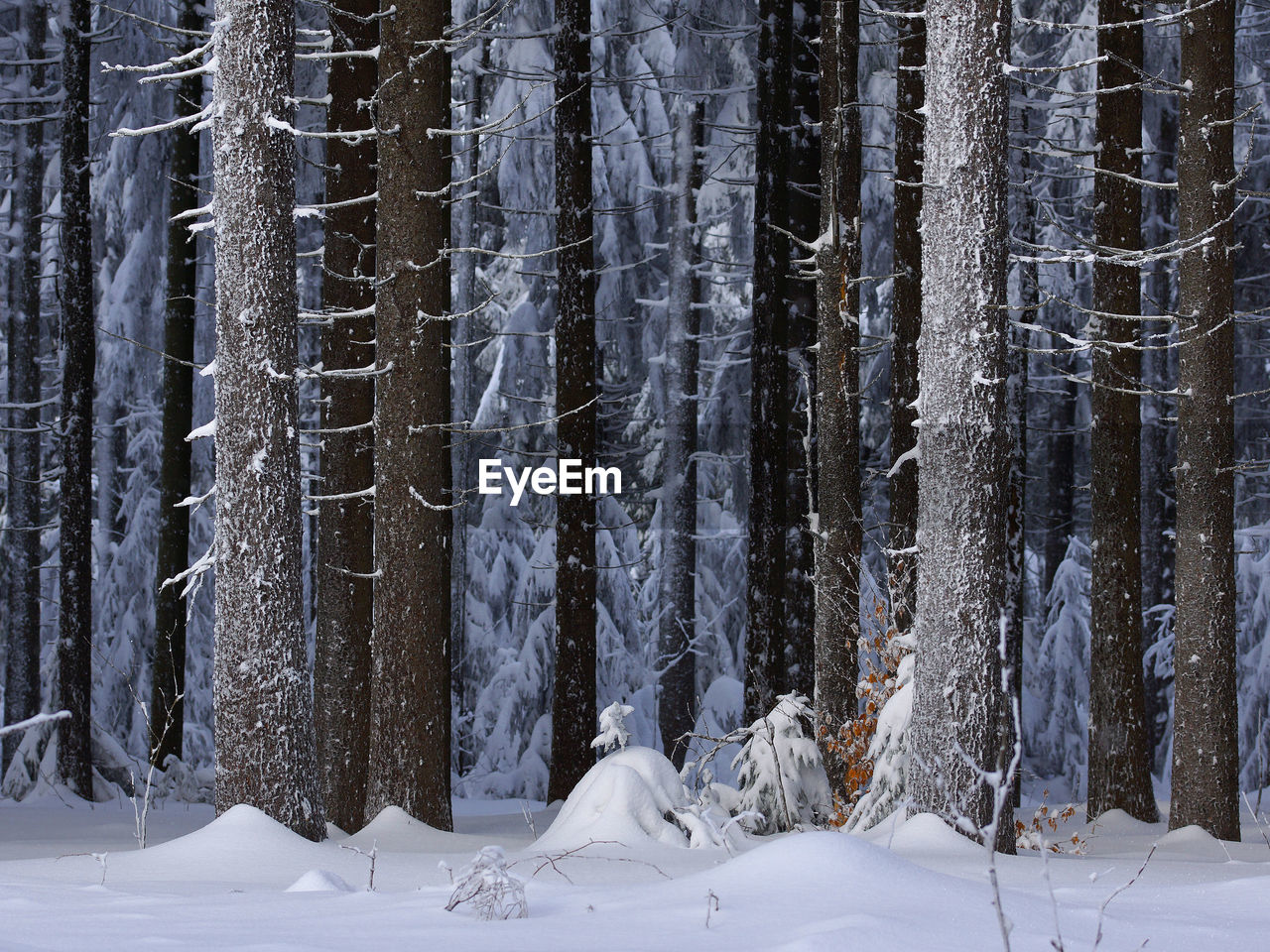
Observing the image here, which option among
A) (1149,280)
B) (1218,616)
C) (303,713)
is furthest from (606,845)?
(1149,280)

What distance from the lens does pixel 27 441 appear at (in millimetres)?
16797

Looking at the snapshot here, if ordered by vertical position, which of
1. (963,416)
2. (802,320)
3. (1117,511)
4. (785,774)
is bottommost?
(785,774)

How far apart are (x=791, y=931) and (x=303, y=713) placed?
3.78 meters

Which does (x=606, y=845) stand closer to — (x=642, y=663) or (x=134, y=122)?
(x=642, y=663)

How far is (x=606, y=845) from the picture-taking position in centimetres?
611

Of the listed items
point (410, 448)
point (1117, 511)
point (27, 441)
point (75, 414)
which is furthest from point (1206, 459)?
point (27, 441)

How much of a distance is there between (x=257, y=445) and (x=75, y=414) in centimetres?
850

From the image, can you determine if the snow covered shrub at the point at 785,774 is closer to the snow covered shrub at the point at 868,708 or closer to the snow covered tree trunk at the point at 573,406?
the snow covered shrub at the point at 868,708

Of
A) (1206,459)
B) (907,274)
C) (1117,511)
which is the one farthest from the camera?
(907,274)

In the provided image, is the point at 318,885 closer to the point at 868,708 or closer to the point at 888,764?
the point at 888,764

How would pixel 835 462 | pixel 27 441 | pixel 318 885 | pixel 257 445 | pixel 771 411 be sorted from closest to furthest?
1. pixel 318 885
2. pixel 257 445
3. pixel 835 462
4. pixel 771 411
5. pixel 27 441

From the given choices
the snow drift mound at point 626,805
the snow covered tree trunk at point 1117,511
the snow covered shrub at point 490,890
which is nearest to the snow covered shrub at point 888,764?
the snow drift mound at point 626,805

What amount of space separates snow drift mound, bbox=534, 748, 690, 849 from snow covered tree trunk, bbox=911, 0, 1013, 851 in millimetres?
1317

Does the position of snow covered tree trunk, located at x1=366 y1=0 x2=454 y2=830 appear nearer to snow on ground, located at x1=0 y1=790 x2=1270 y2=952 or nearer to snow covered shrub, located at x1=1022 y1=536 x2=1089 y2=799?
snow on ground, located at x1=0 y1=790 x2=1270 y2=952
